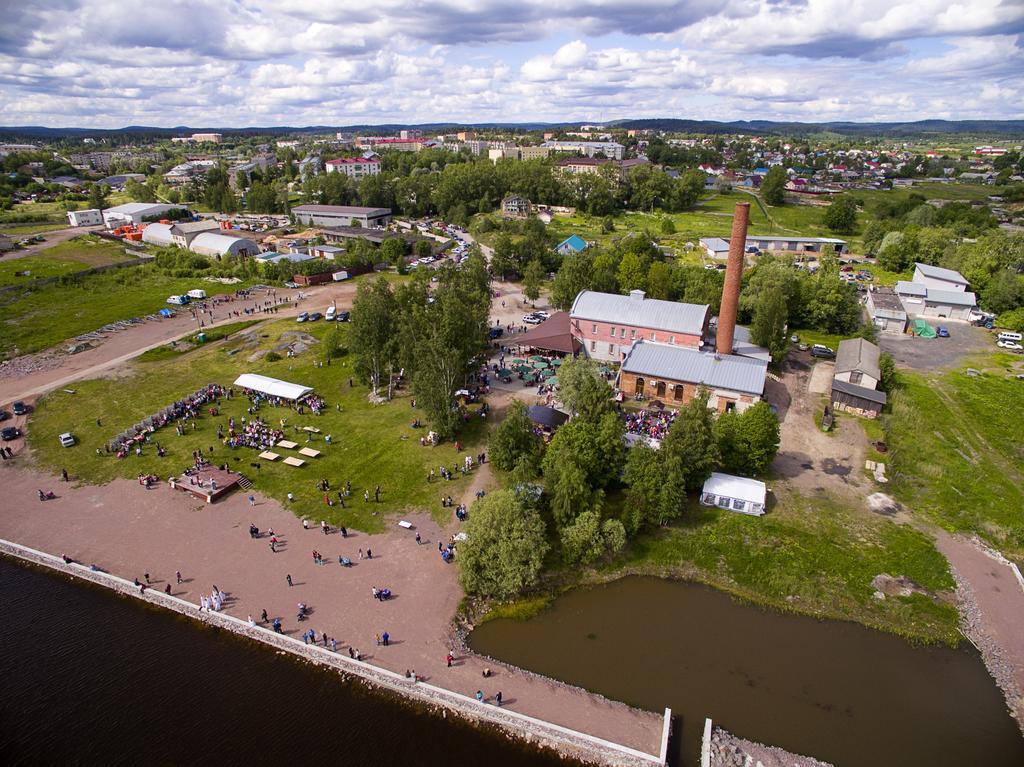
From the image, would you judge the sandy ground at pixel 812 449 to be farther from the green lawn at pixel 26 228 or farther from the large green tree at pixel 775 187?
the green lawn at pixel 26 228

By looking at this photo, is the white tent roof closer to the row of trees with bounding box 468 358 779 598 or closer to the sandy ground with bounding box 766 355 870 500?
the row of trees with bounding box 468 358 779 598

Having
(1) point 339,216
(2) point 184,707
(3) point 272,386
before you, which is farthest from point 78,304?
(2) point 184,707

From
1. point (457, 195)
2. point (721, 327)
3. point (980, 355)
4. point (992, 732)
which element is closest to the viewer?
point (992, 732)

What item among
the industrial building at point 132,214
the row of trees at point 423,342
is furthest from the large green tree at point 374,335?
the industrial building at point 132,214

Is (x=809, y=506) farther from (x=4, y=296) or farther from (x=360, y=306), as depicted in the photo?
(x=4, y=296)

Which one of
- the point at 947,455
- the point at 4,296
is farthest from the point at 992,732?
the point at 4,296
